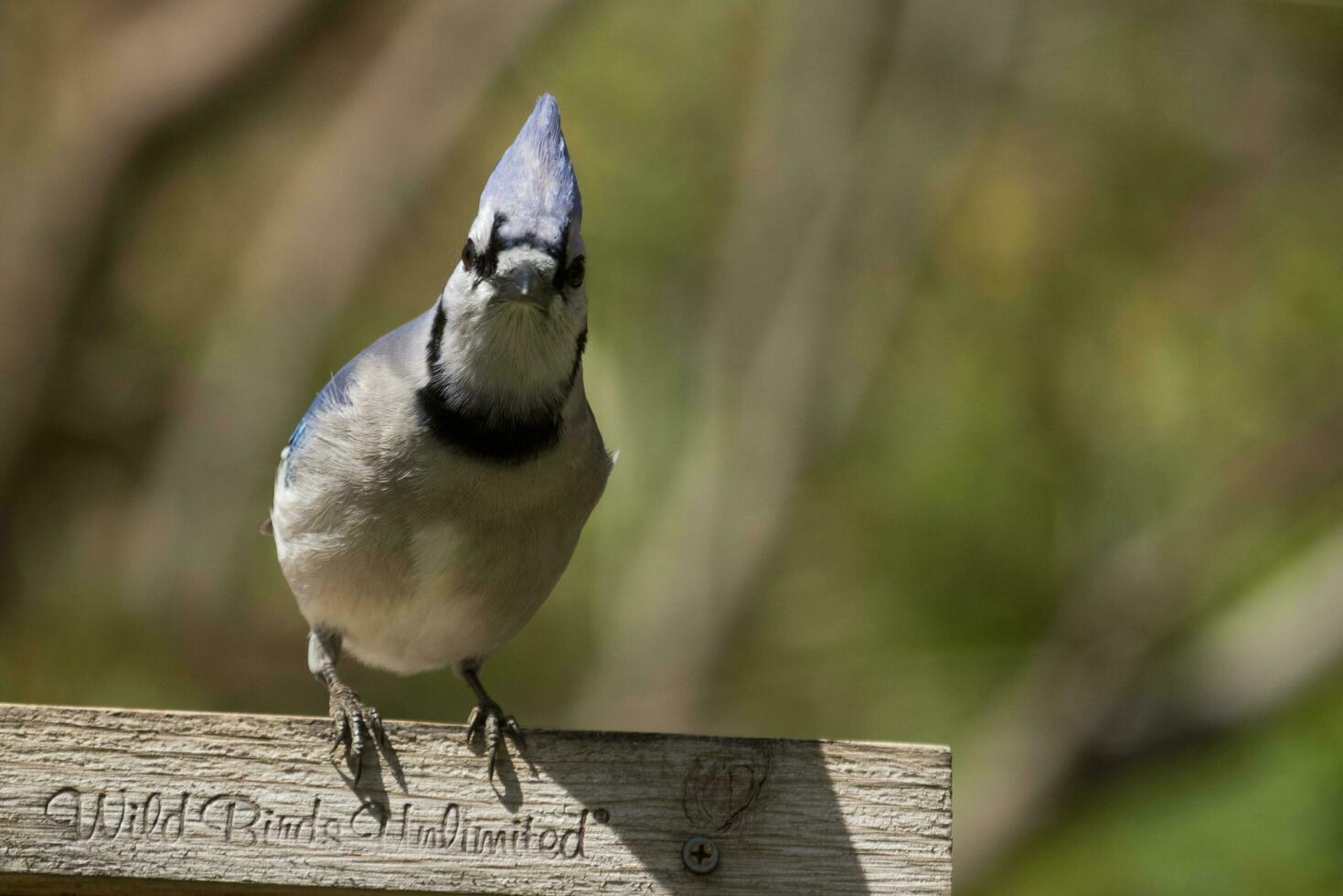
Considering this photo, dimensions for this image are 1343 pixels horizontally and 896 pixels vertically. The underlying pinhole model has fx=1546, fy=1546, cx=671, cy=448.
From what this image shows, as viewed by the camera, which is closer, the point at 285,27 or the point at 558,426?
the point at 558,426

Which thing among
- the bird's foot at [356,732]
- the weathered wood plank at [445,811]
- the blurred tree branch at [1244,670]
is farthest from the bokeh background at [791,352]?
the bird's foot at [356,732]

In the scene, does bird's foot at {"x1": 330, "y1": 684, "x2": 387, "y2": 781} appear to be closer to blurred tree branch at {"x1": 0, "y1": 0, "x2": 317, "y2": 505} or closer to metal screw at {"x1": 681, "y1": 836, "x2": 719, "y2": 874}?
metal screw at {"x1": 681, "y1": 836, "x2": 719, "y2": 874}

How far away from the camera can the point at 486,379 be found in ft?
7.73

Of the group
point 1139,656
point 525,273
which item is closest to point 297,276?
point 1139,656

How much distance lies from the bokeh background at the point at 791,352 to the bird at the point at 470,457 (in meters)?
2.54

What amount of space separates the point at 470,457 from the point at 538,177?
468mm

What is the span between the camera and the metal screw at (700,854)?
7.10ft

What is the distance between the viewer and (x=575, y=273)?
2.31 metres

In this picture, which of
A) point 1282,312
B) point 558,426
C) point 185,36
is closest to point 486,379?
point 558,426

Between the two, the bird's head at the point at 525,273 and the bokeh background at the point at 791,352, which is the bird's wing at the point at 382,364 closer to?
the bird's head at the point at 525,273

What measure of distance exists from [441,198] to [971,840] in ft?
9.46

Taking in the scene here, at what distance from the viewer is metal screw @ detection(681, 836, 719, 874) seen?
85.2 inches

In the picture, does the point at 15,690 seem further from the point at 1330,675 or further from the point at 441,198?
the point at 1330,675

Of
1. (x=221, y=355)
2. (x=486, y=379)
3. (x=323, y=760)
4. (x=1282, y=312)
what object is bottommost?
(x=323, y=760)
